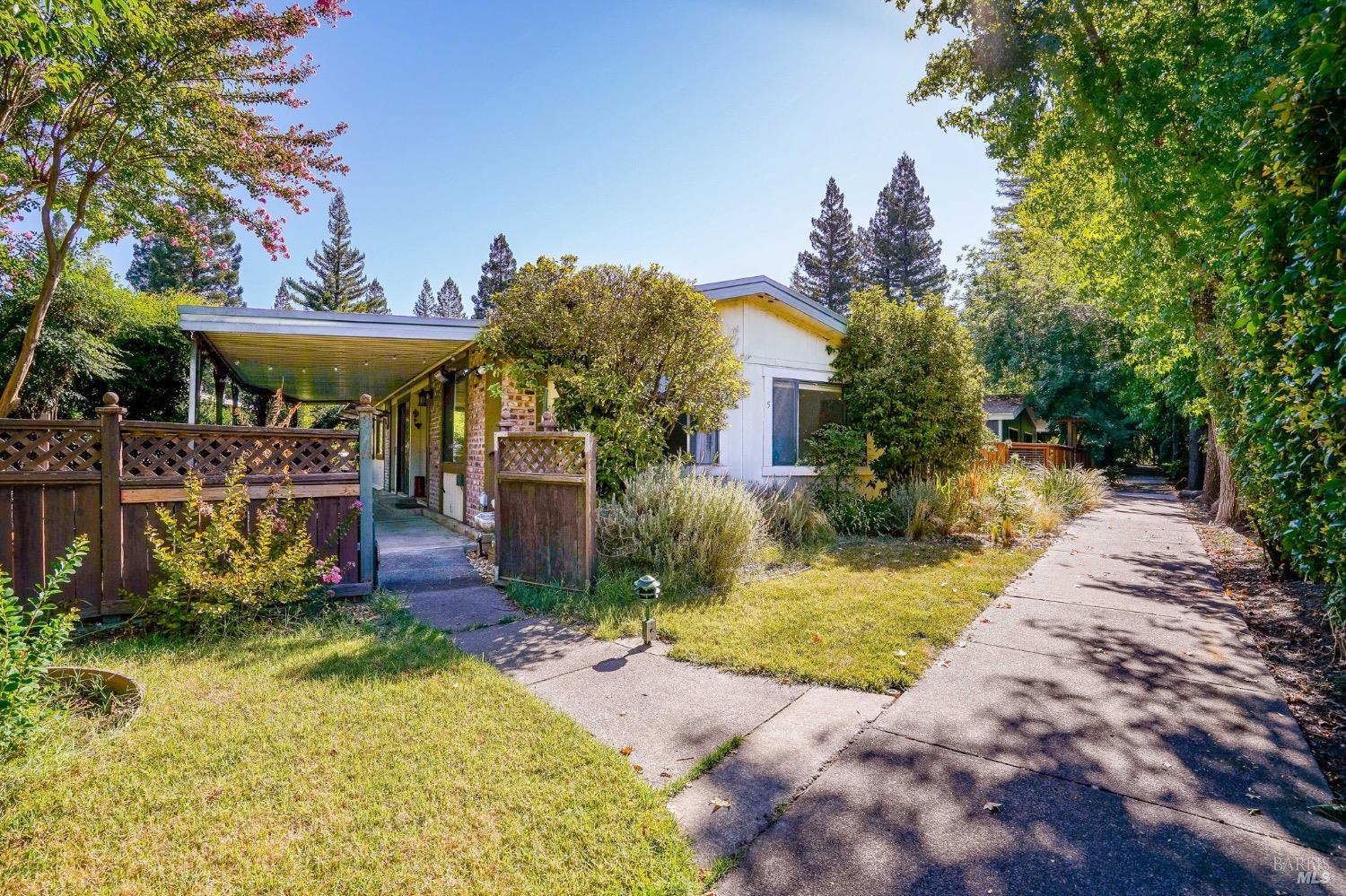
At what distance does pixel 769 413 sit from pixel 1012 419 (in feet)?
65.5

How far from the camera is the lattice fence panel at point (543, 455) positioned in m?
5.86

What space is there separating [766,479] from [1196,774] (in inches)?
290

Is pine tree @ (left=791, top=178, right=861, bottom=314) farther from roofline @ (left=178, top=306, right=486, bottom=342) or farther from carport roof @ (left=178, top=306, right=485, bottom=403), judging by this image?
roofline @ (left=178, top=306, right=486, bottom=342)

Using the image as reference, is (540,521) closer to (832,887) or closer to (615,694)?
(615,694)

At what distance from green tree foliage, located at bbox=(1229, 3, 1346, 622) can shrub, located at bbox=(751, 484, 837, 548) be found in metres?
5.05

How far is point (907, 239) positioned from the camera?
37.9m

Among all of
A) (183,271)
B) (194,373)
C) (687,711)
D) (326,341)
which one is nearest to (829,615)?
(687,711)

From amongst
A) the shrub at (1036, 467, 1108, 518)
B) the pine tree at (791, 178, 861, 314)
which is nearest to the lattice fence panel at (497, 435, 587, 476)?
the shrub at (1036, 467, 1108, 518)

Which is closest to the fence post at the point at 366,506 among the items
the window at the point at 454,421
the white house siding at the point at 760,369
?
the window at the point at 454,421

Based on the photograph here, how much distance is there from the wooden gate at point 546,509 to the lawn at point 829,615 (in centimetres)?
28

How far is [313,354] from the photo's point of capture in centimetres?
1007

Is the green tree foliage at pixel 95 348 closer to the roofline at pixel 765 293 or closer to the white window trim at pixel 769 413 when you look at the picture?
the roofline at pixel 765 293

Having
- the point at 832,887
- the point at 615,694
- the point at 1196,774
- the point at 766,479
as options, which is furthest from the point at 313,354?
the point at 1196,774

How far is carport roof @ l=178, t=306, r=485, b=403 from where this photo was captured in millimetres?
7434
